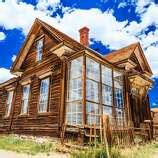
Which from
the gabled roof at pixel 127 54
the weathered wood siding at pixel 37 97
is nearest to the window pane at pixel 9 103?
the weathered wood siding at pixel 37 97

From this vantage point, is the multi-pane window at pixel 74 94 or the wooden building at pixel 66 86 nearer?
the multi-pane window at pixel 74 94

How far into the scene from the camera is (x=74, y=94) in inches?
460

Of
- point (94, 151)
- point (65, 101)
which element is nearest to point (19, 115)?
point (65, 101)

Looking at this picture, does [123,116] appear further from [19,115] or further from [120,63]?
[19,115]

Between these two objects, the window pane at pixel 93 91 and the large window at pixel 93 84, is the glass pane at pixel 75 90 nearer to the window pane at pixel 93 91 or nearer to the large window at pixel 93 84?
the large window at pixel 93 84

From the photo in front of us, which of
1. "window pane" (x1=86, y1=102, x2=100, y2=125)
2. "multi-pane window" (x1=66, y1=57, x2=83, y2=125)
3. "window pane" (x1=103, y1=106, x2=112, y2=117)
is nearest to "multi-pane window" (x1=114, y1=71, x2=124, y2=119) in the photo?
"window pane" (x1=103, y1=106, x2=112, y2=117)

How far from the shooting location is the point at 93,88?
39.9 feet

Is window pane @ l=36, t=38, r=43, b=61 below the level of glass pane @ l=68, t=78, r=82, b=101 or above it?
above

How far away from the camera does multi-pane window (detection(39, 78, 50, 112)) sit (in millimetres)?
12680

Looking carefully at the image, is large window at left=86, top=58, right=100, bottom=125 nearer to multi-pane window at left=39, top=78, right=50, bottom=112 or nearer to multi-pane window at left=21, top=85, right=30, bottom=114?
multi-pane window at left=39, top=78, right=50, bottom=112

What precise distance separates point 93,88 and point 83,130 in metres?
3.33

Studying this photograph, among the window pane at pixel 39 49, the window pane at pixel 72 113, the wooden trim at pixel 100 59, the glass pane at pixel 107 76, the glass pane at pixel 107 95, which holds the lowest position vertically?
the window pane at pixel 72 113

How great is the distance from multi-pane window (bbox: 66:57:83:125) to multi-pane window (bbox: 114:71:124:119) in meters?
2.51

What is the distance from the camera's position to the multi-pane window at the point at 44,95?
12680 mm
